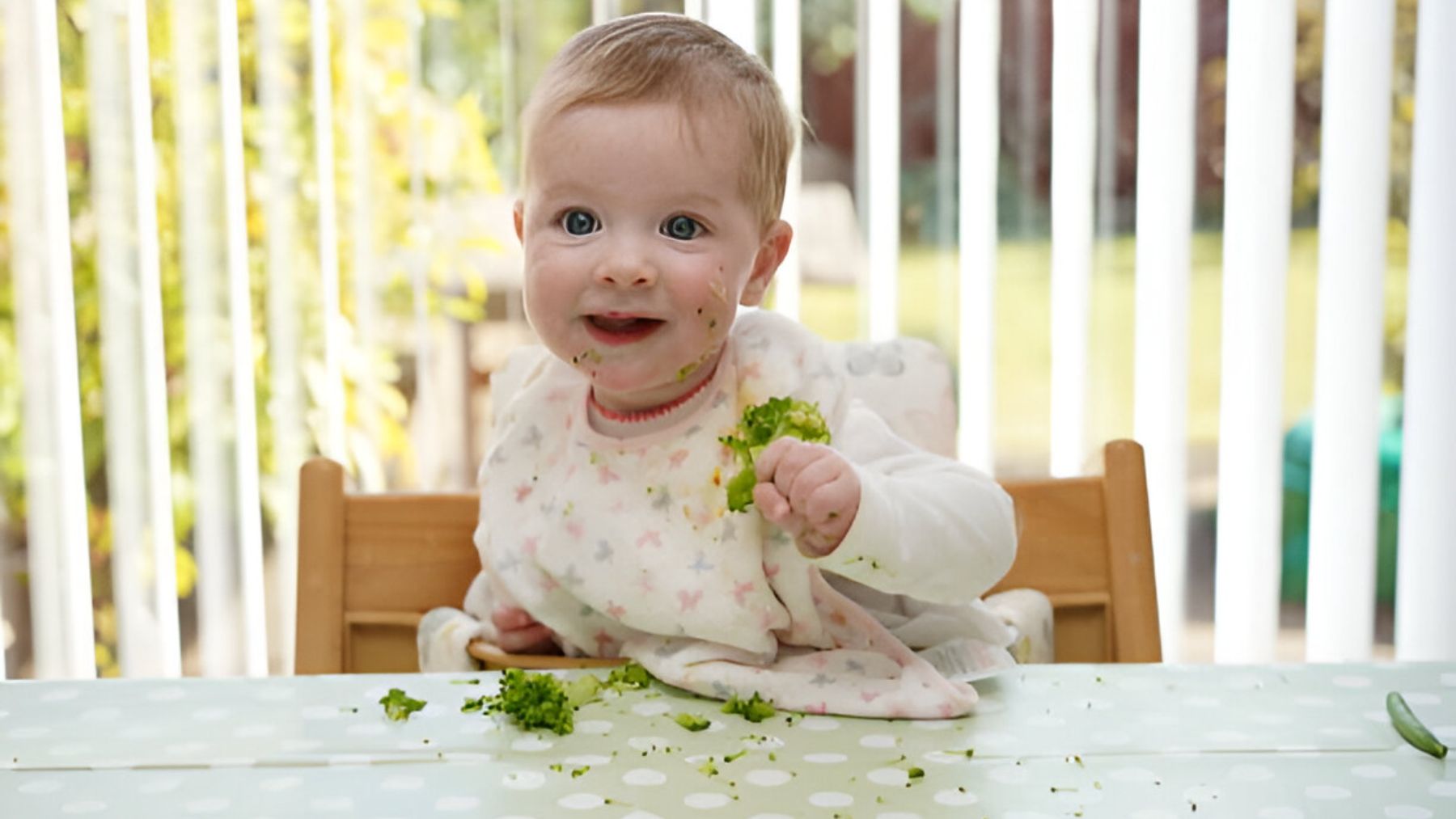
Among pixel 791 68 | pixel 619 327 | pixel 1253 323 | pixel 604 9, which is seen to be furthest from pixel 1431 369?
pixel 619 327

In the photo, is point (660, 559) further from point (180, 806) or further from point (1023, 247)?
point (1023, 247)

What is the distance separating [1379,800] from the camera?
0.80 m

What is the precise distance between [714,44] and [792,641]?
0.45 metres

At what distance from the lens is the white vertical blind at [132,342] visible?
219 centimetres

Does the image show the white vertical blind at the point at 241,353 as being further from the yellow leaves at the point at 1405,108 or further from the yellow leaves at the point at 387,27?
the yellow leaves at the point at 1405,108

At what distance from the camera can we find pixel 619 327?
1.06 meters

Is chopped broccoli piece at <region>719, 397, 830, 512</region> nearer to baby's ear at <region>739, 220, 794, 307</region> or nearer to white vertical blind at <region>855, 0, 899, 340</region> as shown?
baby's ear at <region>739, 220, 794, 307</region>

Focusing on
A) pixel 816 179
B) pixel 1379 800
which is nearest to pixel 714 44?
pixel 1379 800

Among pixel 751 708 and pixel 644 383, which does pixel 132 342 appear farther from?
pixel 751 708

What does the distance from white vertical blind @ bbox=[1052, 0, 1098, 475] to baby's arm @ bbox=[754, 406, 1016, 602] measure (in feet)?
3.63

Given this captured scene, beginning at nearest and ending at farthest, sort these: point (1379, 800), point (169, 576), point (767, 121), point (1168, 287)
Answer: point (1379, 800)
point (767, 121)
point (1168, 287)
point (169, 576)

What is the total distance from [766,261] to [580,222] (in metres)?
0.18

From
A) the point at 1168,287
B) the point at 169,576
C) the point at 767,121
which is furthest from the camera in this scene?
the point at 169,576

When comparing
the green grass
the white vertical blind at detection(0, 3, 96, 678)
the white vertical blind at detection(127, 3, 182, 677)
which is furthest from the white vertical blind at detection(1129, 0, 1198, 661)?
the white vertical blind at detection(0, 3, 96, 678)
